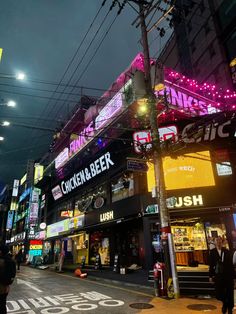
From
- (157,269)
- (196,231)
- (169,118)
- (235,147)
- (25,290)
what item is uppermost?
(169,118)

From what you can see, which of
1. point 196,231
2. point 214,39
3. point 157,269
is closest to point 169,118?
point 196,231

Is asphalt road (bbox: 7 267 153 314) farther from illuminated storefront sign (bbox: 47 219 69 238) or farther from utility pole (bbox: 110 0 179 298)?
illuminated storefront sign (bbox: 47 219 69 238)

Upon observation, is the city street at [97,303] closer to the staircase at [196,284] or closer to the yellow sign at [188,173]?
the staircase at [196,284]

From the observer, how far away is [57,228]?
31000mm

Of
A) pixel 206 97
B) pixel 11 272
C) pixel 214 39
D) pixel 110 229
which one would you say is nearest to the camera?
pixel 11 272

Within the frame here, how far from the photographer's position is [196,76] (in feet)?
128

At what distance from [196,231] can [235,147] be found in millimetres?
5924

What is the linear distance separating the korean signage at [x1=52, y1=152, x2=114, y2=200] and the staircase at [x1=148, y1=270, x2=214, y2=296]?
37.5ft

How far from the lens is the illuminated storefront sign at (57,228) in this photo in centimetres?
2857

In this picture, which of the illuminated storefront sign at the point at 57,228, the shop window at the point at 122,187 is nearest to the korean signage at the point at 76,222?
the illuminated storefront sign at the point at 57,228

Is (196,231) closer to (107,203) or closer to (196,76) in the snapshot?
(107,203)

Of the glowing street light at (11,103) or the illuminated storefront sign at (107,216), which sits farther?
the illuminated storefront sign at (107,216)

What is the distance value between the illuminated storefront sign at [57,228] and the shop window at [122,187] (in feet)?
29.7

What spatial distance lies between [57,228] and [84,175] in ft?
29.9
